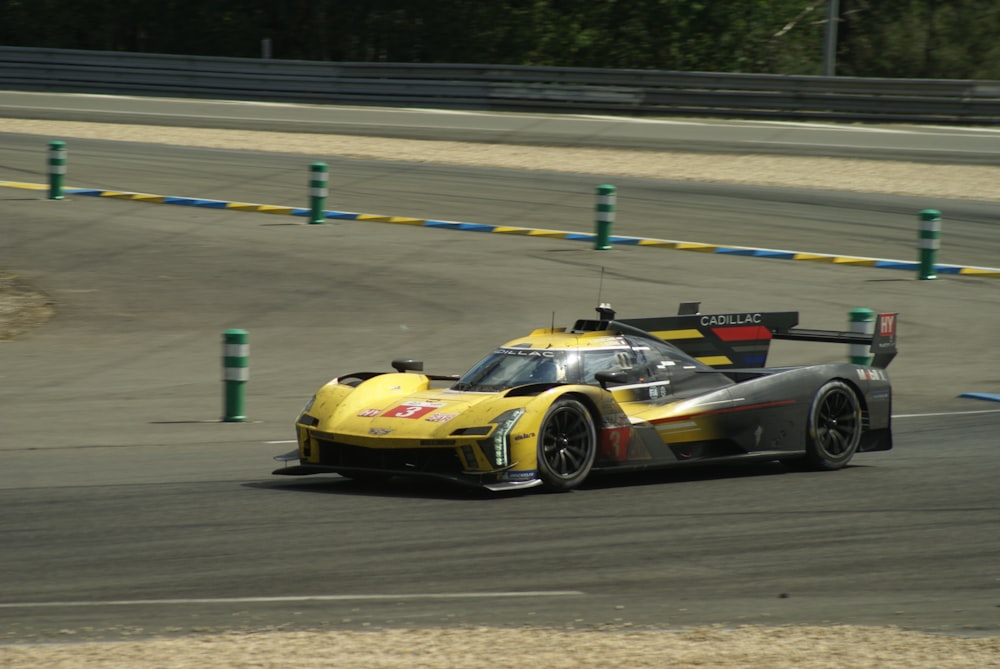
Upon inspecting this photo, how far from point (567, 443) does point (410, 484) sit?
3.99 ft

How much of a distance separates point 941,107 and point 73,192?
18.9 m

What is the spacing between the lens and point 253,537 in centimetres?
861

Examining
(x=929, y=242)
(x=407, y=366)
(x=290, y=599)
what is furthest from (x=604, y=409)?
(x=929, y=242)

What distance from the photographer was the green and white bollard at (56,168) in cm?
2525

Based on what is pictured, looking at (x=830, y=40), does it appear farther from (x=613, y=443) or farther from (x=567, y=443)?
(x=567, y=443)

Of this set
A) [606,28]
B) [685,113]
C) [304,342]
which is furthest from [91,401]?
[606,28]

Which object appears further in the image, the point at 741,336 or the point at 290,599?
the point at 741,336

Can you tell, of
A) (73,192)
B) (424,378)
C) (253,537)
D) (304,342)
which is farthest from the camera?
(73,192)

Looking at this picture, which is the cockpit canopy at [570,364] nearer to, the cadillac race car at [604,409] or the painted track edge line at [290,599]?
the cadillac race car at [604,409]

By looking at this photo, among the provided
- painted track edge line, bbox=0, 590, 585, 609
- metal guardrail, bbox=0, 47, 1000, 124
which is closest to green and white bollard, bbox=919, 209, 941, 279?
metal guardrail, bbox=0, 47, 1000, 124

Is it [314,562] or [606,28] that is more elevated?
[606,28]

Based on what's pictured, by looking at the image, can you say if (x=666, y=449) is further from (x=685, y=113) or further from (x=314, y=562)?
(x=685, y=113)

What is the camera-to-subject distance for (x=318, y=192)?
79.0 ft

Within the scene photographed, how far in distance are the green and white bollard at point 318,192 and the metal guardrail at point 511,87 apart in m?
12.8
